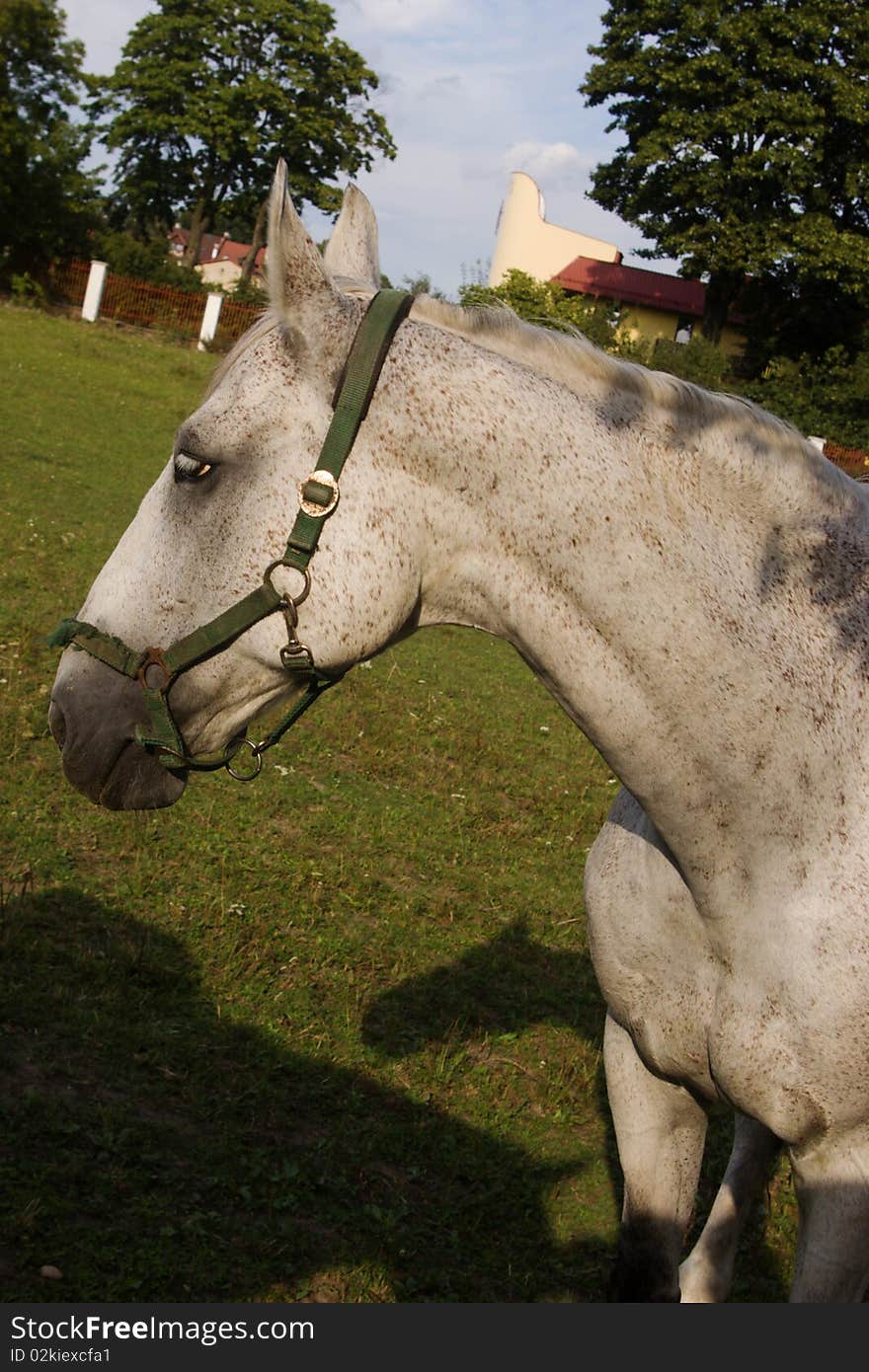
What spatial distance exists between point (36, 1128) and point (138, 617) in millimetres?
2081

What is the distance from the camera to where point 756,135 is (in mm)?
34531

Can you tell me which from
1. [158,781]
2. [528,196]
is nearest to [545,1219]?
[158,781]

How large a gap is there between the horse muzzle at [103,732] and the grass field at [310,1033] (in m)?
1.49

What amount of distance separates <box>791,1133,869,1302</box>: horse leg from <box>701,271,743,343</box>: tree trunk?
37336mm

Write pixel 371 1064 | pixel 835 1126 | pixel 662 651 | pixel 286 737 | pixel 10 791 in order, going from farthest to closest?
pixel 286 737, pixel 10 791, pixel 371 1064, pixel 835 1126, pixel 662 651

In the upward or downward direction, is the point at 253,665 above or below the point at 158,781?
above

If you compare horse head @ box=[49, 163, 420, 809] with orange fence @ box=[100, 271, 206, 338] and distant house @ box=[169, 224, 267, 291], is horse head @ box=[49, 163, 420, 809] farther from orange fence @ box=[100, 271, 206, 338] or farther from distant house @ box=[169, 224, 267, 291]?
distant house @ box=[169, 224, 267, 291]

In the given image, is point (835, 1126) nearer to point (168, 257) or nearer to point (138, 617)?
point (138, 617)

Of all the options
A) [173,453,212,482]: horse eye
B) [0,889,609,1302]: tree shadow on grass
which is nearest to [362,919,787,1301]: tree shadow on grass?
[0,889,609,1302]: tree shadow on grass

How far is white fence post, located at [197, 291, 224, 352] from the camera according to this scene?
30078mm

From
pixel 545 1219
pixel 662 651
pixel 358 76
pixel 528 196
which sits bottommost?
pixel 545 1219

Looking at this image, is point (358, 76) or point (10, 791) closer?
point (10, 791)

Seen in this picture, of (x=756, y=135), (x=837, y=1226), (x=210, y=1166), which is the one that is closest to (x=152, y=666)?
(x=837, y=1226)

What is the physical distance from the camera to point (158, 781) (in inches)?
97.6
